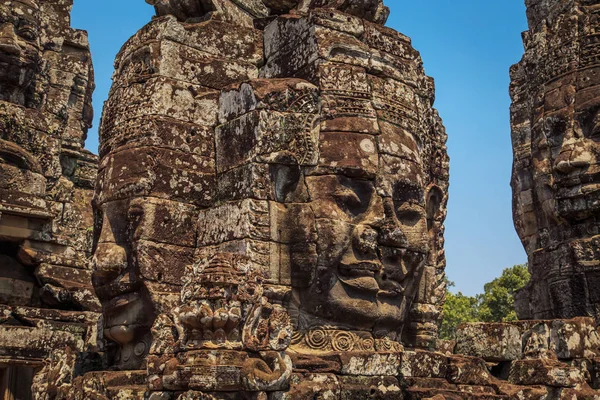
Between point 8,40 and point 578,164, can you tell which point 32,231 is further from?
point 578,164

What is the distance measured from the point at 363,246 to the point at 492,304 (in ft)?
103

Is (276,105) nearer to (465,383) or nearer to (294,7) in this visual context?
(294,7)

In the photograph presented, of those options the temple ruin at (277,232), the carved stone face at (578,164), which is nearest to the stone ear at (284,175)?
the temple ruin at (277,232)

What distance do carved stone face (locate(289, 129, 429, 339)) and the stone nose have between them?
764 cm

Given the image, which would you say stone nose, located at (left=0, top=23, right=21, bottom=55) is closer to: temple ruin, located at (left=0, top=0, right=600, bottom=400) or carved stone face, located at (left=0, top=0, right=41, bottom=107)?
carved stone face, located at (left=0, top=0, right=41, bottom=107)

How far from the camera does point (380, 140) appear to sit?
961 centimetres

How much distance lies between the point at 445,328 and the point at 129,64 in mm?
33066

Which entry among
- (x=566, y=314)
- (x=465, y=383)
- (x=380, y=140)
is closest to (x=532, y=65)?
(x=566, y=314)

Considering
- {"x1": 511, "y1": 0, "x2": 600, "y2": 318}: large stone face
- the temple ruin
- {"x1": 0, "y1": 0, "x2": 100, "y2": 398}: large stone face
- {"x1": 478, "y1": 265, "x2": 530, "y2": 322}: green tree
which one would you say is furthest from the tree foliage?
the temple ruin

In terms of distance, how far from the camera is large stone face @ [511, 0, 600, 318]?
13.1m

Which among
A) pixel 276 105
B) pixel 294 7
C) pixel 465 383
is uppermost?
pixel 294 7

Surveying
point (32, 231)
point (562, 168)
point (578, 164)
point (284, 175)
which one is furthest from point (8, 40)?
point (578, 164)

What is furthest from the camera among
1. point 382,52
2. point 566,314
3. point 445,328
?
point 445,328

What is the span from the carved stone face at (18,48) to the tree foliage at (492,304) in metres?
25.7
